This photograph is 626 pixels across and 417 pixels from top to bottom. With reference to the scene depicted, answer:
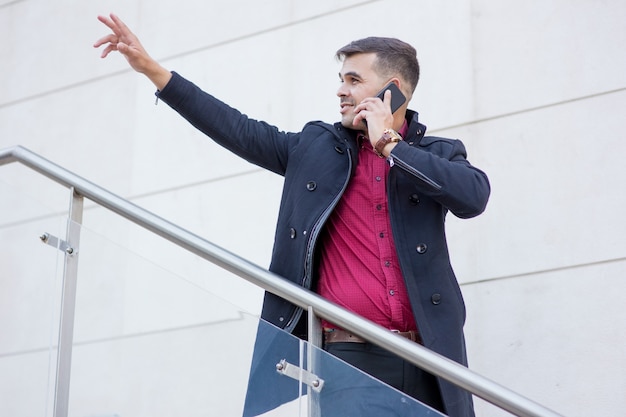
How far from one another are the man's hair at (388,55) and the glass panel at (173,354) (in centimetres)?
101

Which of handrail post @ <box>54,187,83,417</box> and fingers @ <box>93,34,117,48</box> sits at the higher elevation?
fingers @ <box>93,34,117,48</box>

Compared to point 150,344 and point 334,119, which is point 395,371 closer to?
point 150,344

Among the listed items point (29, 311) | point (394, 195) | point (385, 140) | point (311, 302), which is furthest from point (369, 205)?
point (29, 311)

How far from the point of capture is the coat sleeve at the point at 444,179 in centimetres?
338

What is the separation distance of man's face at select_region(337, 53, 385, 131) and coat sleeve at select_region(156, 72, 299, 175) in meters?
0.20

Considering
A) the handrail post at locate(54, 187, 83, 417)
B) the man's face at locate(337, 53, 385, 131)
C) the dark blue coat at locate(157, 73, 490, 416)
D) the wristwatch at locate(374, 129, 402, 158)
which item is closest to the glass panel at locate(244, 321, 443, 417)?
the dark blue coat at locate(157, 73, 490, 416)

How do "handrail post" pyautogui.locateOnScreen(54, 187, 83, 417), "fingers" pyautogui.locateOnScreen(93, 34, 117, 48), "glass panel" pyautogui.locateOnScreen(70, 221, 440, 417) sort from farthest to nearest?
"fingers" pyautogui.locateOnScreen(93, 34, 117, 48)
"handrail post" pyautogui.locateOnScreen(54, 187, 83, 417)
"glass panel" pyautogui.locateOnScreen(70, 221, 440, 417)

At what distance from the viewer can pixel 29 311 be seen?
3430mm

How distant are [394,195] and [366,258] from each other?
214 millimetres

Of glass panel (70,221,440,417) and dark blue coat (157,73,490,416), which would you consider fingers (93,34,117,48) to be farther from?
glass panel (70,221,440,417)

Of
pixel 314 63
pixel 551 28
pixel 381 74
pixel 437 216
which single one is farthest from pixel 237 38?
pixel 437 216

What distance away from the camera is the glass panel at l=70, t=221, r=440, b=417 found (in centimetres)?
312

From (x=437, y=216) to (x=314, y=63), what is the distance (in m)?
2.13

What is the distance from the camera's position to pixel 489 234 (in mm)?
4711
